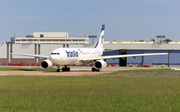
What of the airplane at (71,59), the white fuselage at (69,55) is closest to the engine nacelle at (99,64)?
the airplane at (71,59)

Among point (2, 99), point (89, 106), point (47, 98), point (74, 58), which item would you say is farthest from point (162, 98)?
point (74, 58)

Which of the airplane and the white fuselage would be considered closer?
the white fuselage

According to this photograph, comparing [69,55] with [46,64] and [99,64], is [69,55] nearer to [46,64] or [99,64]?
[46,64]

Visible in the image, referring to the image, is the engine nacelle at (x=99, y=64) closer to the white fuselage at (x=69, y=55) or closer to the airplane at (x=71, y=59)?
the airplane at (x=71, y=59)

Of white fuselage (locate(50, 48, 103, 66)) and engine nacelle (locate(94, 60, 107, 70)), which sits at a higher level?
white fuselage (locate(50, 48, 103, 66))

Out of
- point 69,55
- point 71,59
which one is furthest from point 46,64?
point 71,59

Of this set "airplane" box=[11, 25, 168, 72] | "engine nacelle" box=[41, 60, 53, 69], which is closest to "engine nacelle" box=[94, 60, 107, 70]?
"airplane" box=[11, 25, 168, 72]

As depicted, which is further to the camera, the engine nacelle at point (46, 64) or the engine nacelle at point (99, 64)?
the engine nacelle at point (99, 64)

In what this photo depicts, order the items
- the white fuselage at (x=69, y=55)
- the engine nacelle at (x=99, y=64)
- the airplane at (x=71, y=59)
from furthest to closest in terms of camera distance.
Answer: the engine nacelle at (x=99, y=64) → the airplane at (x=71, y=59) → the white fuselage at (x=69, y=55)

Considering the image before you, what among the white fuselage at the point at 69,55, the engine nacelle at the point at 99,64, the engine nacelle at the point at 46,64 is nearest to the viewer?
the white fuselage at the point at 69,55

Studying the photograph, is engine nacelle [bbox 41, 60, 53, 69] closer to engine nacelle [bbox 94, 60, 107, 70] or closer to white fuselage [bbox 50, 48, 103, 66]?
white fuselage [bbox 50, 48, 103, 66]

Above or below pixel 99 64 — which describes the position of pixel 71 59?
above

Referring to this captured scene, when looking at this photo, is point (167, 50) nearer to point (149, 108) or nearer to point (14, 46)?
point (14, 46)

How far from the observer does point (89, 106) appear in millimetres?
14281
